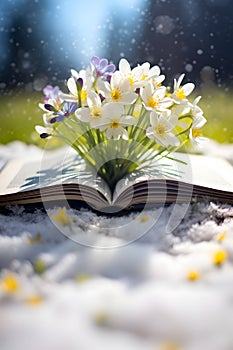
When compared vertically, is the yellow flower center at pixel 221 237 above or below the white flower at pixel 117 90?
below

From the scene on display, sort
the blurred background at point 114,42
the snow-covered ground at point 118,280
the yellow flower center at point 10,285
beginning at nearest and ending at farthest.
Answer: the snow-covered ground at point 118,280
the yellow flower center at point 10,285
the blurred background at point 114,42

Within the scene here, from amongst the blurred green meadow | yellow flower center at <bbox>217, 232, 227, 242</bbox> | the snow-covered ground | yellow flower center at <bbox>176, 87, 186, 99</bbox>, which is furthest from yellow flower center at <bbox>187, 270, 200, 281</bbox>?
the blurred green meadow

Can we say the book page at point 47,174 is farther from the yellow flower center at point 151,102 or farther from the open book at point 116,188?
the yellow flower center at point 151,102

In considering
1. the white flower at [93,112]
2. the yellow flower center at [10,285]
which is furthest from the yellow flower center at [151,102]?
the yellow flower center at [10,285]

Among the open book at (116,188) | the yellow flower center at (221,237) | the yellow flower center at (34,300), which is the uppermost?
the open book at (116,188)

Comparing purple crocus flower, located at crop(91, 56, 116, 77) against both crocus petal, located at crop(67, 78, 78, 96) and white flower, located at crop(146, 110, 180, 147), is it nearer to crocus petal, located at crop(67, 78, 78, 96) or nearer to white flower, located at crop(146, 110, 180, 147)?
crocus petal, located at crop(67, 78, 78, 96)

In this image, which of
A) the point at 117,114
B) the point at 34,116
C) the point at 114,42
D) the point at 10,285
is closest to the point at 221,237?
the point at 117,114

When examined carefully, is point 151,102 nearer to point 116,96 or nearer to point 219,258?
point 116,96
